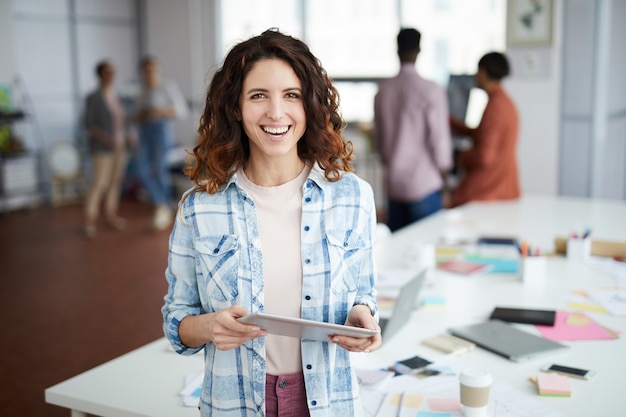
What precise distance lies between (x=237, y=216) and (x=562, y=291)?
161cm

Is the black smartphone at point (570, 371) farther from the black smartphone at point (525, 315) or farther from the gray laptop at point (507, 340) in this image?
the black smartphone at point (525, 315)

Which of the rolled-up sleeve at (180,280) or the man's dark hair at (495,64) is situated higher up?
the man's dark hair at (495,64)

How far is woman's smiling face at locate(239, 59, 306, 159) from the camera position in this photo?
61.0 inches

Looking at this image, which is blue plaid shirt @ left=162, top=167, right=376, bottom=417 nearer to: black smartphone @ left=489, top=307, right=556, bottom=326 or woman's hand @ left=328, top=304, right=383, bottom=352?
woman's hand @ left=328, top=304, right=383, bottom=352

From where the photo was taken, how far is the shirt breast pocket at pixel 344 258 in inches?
61.2

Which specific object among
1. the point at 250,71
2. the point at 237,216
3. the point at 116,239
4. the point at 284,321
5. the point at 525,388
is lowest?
the point at 116,239

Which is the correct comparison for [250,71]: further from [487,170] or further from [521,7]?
[521,7]

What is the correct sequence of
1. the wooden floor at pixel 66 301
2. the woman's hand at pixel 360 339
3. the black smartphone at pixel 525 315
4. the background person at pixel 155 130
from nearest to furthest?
the woman's hand at pixel 360 339 → the black smartphone at pixel 525 315 → the wooden floor at pixel 66 301 → the background person at pixel 155 130

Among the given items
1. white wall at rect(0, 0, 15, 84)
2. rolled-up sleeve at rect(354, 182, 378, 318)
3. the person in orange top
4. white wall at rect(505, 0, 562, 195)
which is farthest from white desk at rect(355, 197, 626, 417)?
white wall at rect(0, 0, 15, 84)

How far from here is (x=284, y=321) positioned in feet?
4.38

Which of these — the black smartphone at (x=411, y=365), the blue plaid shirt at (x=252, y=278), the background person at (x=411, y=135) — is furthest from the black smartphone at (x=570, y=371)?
the background person at (x=411, y=135)

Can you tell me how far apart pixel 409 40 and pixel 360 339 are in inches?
116

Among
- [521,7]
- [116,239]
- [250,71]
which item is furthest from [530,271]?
[116,239]

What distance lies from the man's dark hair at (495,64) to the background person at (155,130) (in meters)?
3.90
